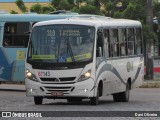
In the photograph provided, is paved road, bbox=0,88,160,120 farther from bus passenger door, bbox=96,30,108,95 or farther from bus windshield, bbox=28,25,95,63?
bus windshield, bbox=28,25,95,63

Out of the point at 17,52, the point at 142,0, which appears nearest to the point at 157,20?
the point at 142,0

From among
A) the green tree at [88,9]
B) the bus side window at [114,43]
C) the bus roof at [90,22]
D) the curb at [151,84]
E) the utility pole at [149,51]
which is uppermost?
the bus roof at [90,22]

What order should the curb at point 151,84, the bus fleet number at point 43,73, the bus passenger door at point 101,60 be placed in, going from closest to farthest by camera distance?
the bus fleet number at point 43,73
the bus passenger door at point 101,60
the curb at point 151,84

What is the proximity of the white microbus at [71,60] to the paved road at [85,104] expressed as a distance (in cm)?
45

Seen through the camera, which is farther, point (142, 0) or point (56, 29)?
point (142, 0)

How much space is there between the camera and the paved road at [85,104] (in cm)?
2131

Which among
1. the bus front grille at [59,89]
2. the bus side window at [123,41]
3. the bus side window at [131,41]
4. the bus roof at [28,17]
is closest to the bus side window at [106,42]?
the bus side window at [123,41]

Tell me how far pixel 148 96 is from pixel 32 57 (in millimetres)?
8418

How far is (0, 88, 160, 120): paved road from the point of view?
21.3m

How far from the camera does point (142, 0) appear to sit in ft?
144

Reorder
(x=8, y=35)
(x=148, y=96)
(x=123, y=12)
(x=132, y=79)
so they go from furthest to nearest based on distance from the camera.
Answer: (x=123, y=12)
(x=8, y=35)
(x=148, y=96)
(x=132, y=79)

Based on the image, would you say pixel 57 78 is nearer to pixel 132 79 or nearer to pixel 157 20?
pixel 132 79

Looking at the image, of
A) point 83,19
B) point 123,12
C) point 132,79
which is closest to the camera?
point 83,19

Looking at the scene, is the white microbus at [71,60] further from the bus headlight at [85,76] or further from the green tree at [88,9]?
the green tree at [88,9]
